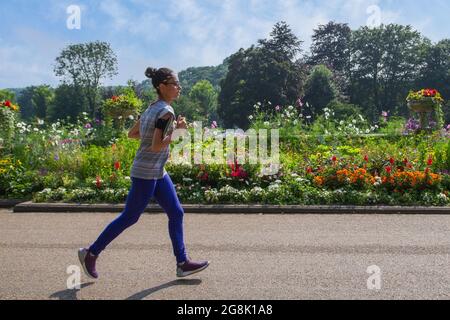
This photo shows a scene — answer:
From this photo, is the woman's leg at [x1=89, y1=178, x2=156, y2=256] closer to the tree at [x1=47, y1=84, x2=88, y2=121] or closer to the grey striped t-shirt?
the grey striped t-shirt

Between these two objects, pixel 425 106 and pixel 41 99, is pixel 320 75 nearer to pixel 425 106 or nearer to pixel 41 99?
pixel 425 106

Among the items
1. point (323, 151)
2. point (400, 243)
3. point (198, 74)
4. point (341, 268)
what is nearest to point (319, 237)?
point (400, 243)

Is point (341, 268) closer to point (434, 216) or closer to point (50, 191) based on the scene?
point (434, 216)

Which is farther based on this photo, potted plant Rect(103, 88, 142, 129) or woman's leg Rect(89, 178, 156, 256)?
potted plant Rect(103, 88, 142, 129)

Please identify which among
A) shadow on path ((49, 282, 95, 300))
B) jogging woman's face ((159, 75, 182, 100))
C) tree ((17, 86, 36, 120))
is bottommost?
shadow on path ((49, 282, 95, 300))

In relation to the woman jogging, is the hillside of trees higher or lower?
higher

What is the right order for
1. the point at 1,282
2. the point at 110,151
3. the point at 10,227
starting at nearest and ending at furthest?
1. the point at 1,282
2. the point at 10,227
3. the point at 110,151

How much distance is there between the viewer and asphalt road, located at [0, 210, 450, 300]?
4168mm

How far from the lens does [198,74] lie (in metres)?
144

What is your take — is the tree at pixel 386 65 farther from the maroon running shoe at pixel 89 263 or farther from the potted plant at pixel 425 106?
the maroon running shoe at pixel 89 263
